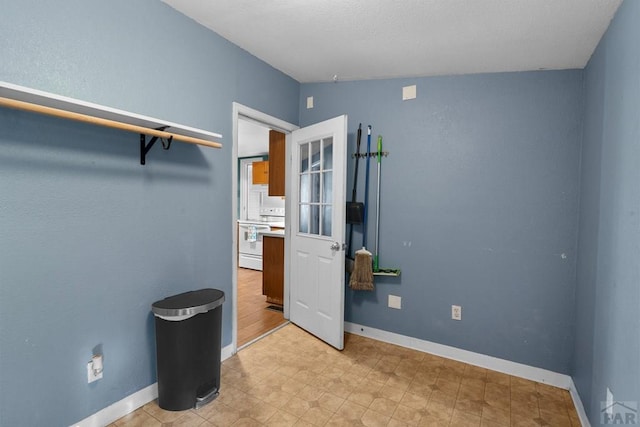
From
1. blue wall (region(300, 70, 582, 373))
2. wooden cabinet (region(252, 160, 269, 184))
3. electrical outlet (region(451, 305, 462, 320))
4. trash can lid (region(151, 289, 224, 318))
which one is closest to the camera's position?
trash can lid (region(151, 289, 224, 318))

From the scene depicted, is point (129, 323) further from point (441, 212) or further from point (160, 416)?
point (441, 212)

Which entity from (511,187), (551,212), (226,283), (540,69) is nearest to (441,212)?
(511,187)

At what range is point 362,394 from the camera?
212cm

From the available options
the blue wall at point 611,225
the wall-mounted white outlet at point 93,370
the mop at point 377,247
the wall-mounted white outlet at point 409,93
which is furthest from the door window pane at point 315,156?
the wall-mounted white outlet at point 93,370

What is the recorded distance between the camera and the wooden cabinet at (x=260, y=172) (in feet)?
20.0

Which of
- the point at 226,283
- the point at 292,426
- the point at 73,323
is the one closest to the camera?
the point at 73,323

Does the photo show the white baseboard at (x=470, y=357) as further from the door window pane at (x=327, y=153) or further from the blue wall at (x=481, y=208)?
the door window pane at (x=327, y=153)

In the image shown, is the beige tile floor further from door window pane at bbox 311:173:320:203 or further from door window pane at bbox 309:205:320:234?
door window pane at bbox 311:173:320:203

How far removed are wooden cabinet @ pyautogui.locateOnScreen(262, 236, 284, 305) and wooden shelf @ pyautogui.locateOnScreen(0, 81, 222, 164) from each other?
6.29ft

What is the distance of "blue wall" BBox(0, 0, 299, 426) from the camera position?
143 centimetres

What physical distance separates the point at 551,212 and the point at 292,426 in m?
2.24

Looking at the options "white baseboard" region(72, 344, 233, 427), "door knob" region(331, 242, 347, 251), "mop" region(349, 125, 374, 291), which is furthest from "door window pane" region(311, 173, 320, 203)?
"white baseboard" region(72, 344, 233, 427)

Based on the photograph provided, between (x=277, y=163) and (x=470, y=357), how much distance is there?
2645 millimetres

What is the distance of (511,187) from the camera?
2406mm
